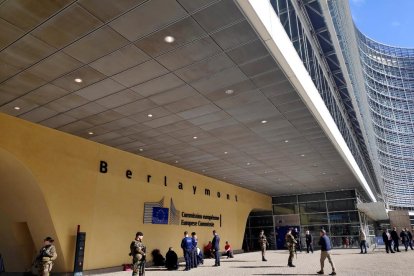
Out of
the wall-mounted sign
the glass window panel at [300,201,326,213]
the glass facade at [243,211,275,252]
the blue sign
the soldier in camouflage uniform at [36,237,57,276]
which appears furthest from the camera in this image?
the glass facade at [243,211,275,252]

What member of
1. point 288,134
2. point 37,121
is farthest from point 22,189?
point 288,134

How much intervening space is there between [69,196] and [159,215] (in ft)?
16.5

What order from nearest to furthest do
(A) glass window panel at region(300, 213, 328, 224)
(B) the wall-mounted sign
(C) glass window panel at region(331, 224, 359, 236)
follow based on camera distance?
(B) the wall-mounted sign < (C) glass window panel at region(331, 224, 359, 236) < (A) glass window panel at region(300, 213, 328, 224)

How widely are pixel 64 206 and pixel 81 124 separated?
2861 millimetres

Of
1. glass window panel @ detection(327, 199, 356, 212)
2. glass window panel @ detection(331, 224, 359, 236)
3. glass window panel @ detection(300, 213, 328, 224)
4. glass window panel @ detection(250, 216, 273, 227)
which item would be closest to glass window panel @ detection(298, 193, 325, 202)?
glass window panel @ detection(327, 199, 356, 212)

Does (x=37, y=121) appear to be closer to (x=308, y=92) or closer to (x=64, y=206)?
(x=64, y=206)

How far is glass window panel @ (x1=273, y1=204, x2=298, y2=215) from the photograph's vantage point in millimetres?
26422

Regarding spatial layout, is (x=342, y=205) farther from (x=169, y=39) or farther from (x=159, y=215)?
(x=169, y=39)

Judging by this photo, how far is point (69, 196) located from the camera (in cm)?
1086

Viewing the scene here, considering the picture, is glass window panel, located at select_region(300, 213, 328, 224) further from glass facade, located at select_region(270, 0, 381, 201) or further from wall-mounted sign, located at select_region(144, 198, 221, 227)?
wall-mounted sign, located at select_region(144, 198, 221, 227)

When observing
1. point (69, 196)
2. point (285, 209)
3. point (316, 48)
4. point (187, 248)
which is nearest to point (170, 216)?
point (187, 248)

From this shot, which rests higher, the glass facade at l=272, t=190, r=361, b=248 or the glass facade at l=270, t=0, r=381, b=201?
the glass facade at l=270, t=0, r=381, b=201

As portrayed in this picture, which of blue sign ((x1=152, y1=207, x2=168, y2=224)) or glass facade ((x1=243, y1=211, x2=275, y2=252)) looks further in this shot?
glass facade ((x1=243, y1=211, x2=275, y2=252))

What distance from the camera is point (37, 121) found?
33.0ft
